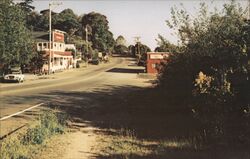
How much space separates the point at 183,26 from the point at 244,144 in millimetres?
10547

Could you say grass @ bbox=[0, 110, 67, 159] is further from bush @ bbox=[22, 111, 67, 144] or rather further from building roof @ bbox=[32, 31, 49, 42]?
building roof @ bbox=[32, 31, 49, 42]

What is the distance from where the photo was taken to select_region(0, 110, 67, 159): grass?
11.5m

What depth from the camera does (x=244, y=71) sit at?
490 inches

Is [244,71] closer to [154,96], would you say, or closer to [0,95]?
[154,96]

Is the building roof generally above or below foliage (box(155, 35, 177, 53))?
above

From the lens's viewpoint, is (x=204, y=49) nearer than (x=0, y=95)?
Yes

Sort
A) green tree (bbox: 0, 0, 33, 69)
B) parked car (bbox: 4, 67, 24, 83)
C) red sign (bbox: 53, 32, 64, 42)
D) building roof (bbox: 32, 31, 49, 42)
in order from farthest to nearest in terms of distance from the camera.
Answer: red sign (bbox: 53, 32, 64, 42)
building roof (bbox: 32, 31, 49, 42)
green tree (bbox: 0, 0, 33, 69)
parked car (bbox: 4, 67, 24, 83)

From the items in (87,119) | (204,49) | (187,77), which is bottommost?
(87,119)

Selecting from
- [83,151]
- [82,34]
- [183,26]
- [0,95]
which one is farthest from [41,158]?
[82,34]

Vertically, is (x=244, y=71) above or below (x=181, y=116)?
above

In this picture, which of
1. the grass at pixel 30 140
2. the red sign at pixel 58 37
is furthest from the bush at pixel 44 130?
the red sign at pixel 58 37

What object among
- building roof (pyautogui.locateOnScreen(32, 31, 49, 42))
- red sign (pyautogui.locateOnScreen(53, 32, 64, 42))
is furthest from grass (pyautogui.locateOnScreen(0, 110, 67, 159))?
red sign (pyautogui.locateOnScreen(53, 32, 64, 42))

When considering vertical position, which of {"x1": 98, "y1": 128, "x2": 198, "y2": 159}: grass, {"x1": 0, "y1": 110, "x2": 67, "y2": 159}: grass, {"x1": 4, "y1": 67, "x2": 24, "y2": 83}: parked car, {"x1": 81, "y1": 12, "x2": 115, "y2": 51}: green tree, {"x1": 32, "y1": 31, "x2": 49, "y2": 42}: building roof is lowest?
{"x1": 98, "y1": 128, "x2": 198, "y2": 159}: grass

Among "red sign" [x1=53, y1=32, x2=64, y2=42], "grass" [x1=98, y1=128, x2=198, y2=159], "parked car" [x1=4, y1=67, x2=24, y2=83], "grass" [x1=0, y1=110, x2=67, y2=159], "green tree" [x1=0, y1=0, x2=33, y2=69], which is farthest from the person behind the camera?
"red sign" [x1=53, y1=32, x2=64, y2=42]
